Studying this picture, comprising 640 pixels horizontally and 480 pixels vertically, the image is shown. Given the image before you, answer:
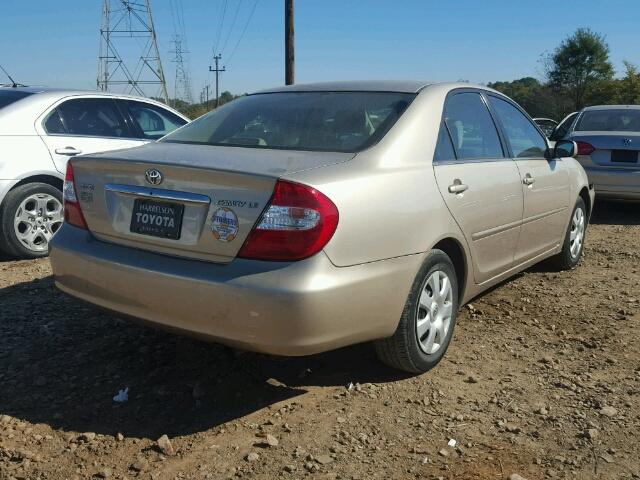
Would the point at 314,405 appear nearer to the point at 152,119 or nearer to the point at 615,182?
the point at 152,119

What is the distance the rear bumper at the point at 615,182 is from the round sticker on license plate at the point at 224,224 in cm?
690

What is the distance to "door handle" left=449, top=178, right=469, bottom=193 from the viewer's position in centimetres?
357

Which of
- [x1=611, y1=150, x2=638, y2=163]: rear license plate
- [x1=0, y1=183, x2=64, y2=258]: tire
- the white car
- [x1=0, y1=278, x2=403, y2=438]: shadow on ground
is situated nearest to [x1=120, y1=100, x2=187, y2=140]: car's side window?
the white car

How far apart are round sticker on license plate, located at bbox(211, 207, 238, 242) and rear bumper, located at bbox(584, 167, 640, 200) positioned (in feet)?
22.6

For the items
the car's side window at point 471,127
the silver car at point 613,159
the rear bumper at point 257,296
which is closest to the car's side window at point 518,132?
the car's side window at point 471,127

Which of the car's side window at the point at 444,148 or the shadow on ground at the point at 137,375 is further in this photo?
the car's side window at the point at 444,148

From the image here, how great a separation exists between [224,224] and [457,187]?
1.41m

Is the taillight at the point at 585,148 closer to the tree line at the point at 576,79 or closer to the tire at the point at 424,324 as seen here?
the tire at the point at 424,324

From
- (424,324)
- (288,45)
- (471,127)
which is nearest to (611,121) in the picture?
(471,127)

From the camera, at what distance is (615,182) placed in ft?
27.6

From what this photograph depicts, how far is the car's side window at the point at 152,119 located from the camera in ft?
22.4

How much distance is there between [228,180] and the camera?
284cm

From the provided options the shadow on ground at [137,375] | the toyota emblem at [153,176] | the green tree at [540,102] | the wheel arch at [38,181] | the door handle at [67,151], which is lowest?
the green tree at [540,102]

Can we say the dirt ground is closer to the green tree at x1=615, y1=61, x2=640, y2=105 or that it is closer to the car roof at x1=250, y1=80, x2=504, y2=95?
the car roof at x1=250, y1=80, x2=504, y2=95
